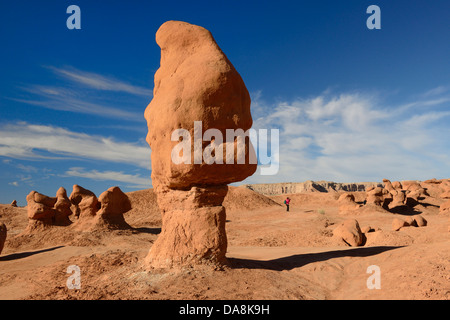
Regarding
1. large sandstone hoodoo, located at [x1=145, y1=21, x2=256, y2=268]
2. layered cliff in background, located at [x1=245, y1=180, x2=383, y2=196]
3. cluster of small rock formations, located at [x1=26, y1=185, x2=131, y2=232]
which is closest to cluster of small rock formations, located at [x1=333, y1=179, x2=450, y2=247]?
large sandstone hoodoo, located at [x1=145, y1=21, x2=256, y2=268]

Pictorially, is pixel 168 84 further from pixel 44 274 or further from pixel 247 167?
pixel 44 274

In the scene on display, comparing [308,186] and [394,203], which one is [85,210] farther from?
[308,186]

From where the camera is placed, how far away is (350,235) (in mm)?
12844

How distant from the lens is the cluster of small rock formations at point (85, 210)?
16266mm

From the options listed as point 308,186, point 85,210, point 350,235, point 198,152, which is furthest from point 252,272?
point 308,186

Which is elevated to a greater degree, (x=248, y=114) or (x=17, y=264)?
(x=248, y=114)

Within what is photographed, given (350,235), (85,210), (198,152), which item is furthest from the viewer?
(85,210)

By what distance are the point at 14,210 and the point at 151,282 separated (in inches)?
1097

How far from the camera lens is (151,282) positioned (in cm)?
614

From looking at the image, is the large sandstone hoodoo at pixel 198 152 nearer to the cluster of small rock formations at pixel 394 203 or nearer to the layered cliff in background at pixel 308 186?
the cluster of small rock formations at pixel 394 203

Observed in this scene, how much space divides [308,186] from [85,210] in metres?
57.5

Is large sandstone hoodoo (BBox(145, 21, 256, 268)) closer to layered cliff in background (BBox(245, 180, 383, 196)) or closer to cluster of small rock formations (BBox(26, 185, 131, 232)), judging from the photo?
cluster of small rock formations (BBox(26, 185, 131, 232))

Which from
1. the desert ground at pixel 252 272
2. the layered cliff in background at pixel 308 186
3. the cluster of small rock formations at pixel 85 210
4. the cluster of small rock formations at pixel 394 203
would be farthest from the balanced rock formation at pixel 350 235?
the layered cliff in background at pixel 308 186
